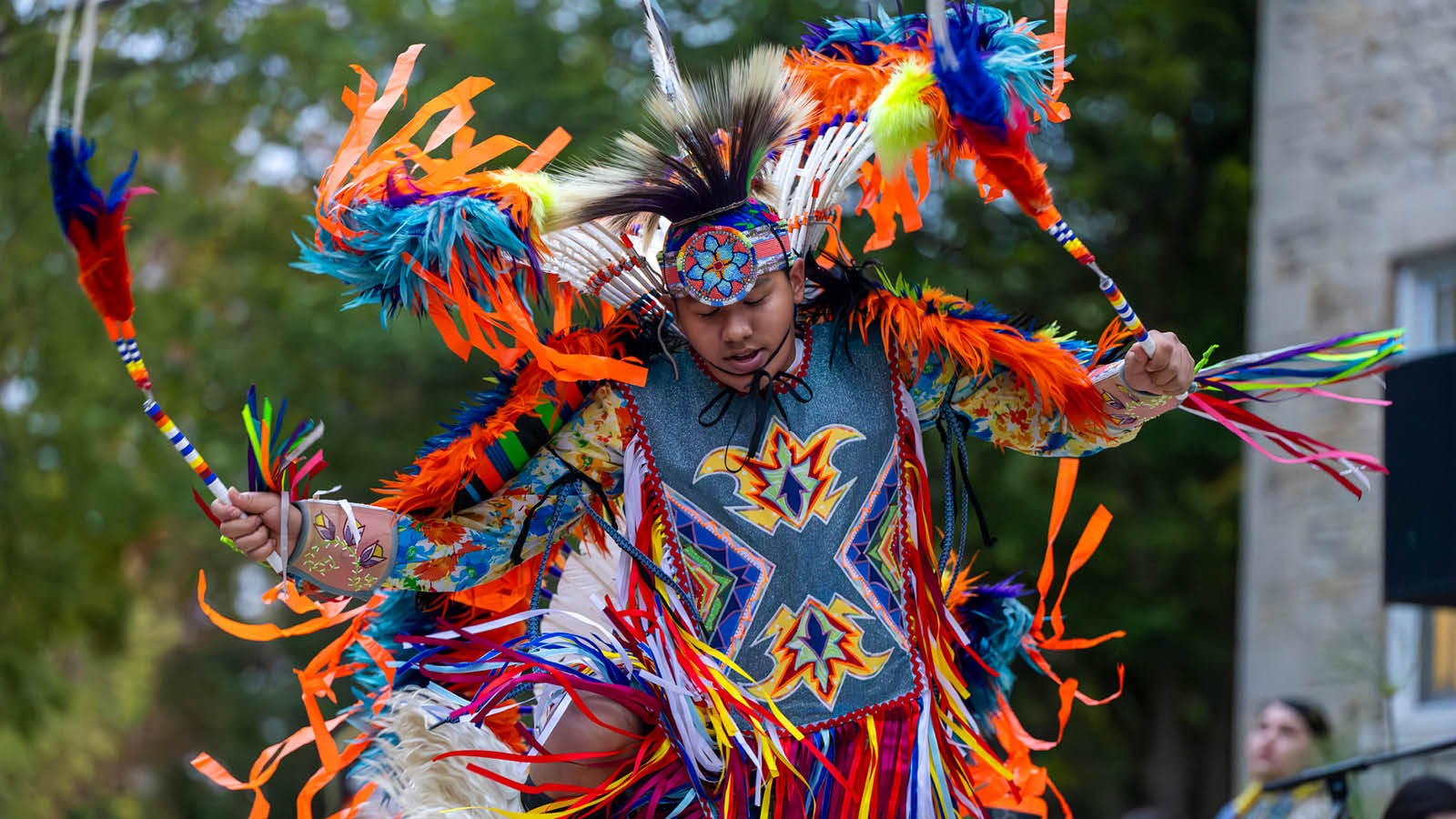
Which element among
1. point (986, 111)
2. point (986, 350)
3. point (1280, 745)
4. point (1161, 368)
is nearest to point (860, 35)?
point (986, 350)

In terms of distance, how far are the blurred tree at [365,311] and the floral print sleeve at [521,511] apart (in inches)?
231

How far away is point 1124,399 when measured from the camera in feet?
9.50

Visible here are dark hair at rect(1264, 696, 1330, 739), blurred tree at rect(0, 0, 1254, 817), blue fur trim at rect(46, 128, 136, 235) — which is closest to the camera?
blue fur trim at rect(46, 128, 136, 235)

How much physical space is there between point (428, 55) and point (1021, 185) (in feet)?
28.3

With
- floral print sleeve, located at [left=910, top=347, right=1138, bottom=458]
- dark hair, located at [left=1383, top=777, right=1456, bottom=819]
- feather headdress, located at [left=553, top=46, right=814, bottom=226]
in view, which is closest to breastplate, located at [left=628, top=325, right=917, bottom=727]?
floral print sleeve, located at [left=910, top=347, right=1138, bottom=458]

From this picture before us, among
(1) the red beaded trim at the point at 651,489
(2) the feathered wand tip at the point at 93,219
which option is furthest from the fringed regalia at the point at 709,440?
(2) the feathered wand tip at the point at 93,219

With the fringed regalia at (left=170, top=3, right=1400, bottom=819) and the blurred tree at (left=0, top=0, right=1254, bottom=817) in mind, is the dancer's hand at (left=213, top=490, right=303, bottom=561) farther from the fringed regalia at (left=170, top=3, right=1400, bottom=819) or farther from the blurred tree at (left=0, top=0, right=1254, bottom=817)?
the blurred tree at (left=0, top=0, right=1254, bottom=817)

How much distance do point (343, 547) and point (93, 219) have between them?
69 cm

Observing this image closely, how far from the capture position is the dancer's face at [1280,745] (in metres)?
5.25

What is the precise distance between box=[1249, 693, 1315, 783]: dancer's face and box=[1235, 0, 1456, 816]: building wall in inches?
75.6

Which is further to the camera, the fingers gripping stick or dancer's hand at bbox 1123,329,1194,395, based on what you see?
dancer's hand at bbox 1123,329,1194,395

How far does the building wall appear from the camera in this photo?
7641mm

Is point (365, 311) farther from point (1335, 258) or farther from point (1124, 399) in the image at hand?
point (1124, 399)

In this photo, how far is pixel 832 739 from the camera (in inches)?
114
